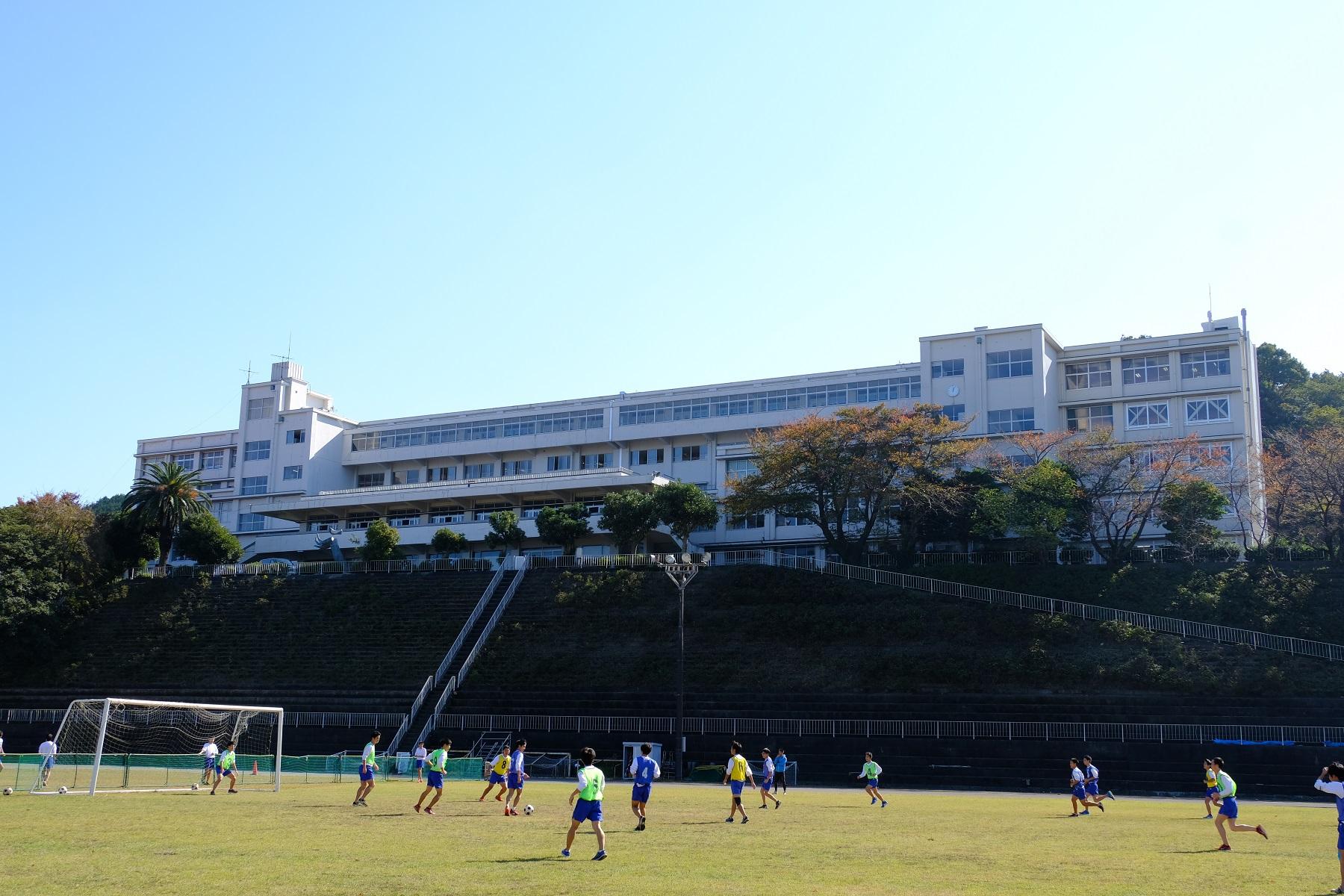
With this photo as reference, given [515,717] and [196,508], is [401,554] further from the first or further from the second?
[515,717]

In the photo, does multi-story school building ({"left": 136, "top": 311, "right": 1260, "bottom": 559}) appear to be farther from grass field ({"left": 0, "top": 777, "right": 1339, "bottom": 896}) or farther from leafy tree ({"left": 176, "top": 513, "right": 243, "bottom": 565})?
grass field ({"left": 0, "top": 777, "right": 1339, "bottom": 896})

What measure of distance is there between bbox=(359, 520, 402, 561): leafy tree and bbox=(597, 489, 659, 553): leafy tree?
44.9 feet

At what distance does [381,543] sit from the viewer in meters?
70.2

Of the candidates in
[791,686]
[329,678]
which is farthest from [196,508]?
[791,686]

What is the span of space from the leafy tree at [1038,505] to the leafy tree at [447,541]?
3185 cm

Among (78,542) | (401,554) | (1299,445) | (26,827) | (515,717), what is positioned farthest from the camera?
(401,554)

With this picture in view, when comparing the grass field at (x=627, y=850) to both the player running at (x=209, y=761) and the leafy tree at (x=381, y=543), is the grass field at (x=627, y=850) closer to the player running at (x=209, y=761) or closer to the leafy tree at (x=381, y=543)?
the player running at (x=209, y=761)

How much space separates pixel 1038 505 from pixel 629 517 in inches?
854

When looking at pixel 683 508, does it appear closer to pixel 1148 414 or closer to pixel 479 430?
pixel 479 430

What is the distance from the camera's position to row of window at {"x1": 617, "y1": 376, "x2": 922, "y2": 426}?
242 feet

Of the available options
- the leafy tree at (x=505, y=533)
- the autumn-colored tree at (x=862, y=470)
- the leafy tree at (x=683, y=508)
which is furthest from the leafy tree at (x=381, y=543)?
the autumn-colored tree at (x=862, y=470)

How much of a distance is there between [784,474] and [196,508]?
3798 cm

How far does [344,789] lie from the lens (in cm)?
3166

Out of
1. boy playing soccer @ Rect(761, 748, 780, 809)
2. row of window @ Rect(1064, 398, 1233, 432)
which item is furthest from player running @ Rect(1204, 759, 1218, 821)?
row of window @ Rect(1064, 398, 1233, 432)
